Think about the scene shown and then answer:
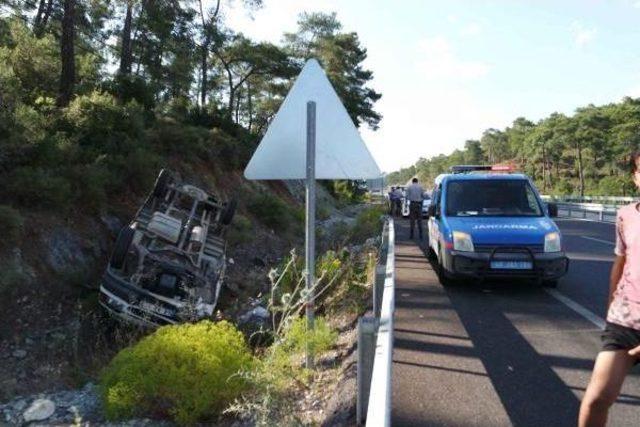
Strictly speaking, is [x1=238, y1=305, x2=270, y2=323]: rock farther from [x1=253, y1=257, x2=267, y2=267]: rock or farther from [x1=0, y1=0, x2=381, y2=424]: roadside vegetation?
[x1=253, y1=257, x2=267, y2=267]: rock

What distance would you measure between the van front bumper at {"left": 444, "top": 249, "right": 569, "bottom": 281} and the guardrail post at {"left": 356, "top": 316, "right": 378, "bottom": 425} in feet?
16.6

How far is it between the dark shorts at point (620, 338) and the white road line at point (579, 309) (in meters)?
4.16

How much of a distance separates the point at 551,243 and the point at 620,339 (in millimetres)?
5621

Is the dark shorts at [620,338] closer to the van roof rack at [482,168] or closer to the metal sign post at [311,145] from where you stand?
the metal sign post at [311,145]

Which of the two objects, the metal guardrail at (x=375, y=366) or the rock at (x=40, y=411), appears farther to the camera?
the rock at (x=40, y=411)

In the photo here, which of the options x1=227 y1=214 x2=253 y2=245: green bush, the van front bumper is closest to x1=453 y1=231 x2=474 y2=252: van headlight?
the van front bumper

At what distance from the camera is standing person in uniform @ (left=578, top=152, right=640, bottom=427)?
125 inches

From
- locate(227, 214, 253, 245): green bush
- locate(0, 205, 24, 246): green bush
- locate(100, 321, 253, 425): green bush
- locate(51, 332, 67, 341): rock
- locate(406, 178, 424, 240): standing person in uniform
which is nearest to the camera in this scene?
locate(100, 321, 253, 425): green bush

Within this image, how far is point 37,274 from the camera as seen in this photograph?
11.1m

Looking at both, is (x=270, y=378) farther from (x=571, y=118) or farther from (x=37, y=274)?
(x=571, y=118)

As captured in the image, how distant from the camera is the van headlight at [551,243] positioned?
27.9 ft

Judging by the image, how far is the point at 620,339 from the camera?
319 centimetres

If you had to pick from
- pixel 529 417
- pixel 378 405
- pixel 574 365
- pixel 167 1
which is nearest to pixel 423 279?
pixel 574 365

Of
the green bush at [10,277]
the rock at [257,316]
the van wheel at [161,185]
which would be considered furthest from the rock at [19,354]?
the van wheel at [161,185]
